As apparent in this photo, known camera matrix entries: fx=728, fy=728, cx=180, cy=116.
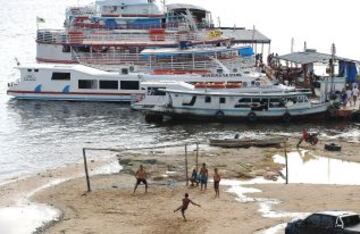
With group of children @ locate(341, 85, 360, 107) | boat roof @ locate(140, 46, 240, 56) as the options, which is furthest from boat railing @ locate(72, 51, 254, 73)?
group of children @ locate(341, 85, 360, 107)

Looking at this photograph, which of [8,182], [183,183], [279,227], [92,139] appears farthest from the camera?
[92,139]

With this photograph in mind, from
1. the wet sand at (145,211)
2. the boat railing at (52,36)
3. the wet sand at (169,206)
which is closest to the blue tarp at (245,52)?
the boat railing at (52,36)

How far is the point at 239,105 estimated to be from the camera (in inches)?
2311

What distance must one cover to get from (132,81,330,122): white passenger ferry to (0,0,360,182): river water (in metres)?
0.91

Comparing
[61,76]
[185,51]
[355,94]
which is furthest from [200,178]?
[185,51]

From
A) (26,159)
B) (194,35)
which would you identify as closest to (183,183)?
(26,159)

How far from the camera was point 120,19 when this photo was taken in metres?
81.4

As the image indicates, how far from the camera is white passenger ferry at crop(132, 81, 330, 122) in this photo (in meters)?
58.5

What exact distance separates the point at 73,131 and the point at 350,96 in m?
23.4

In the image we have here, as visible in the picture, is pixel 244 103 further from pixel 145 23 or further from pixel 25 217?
pixel 25 217

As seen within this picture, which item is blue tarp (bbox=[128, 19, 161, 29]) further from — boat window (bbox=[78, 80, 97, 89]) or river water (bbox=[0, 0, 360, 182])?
river water (bbox=[0, 0, 360, 182])

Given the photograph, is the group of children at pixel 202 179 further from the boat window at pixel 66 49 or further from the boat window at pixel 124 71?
the boat window at pixel 66 49

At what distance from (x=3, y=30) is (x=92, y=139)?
276 feet

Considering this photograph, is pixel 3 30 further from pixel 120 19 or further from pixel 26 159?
pixel 26 159
